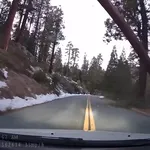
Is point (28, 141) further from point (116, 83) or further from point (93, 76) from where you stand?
point (93, 76)

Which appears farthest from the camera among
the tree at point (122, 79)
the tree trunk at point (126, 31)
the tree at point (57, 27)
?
the tree at point (57, 27)

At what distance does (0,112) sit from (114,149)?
13.3m

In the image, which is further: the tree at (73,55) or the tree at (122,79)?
the tree at (73,55)

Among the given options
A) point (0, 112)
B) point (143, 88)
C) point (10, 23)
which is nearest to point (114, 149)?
point (0, 112)

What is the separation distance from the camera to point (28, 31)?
77.4 metres

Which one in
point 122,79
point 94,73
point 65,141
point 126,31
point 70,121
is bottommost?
point 70,121

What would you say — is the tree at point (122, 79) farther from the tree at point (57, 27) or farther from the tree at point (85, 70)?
the tree at point (85, 70)

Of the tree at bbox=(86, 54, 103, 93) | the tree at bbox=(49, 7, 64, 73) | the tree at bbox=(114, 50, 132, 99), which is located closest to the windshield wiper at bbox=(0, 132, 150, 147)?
the tree at bbox=(114, 50, 132, 99)

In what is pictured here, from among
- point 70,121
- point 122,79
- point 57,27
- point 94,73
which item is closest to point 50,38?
point 57,27

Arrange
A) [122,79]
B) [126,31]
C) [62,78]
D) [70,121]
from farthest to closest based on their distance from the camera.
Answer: [62,78]
[122,79]
[70,121]
[126,31]

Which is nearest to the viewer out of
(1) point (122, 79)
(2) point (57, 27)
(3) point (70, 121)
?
(3) point (70, 121)

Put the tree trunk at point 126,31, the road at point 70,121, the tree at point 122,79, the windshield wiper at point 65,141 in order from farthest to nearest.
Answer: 1. the tree at point 122,79
2. the road at point 70,121
3. the windshield wiper at point 65,141
4. the tree trunk at point 126,31

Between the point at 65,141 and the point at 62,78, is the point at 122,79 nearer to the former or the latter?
the point at 62,78

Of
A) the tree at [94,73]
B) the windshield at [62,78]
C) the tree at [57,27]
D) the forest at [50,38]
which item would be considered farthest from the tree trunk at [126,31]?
the tree at [94,73]
